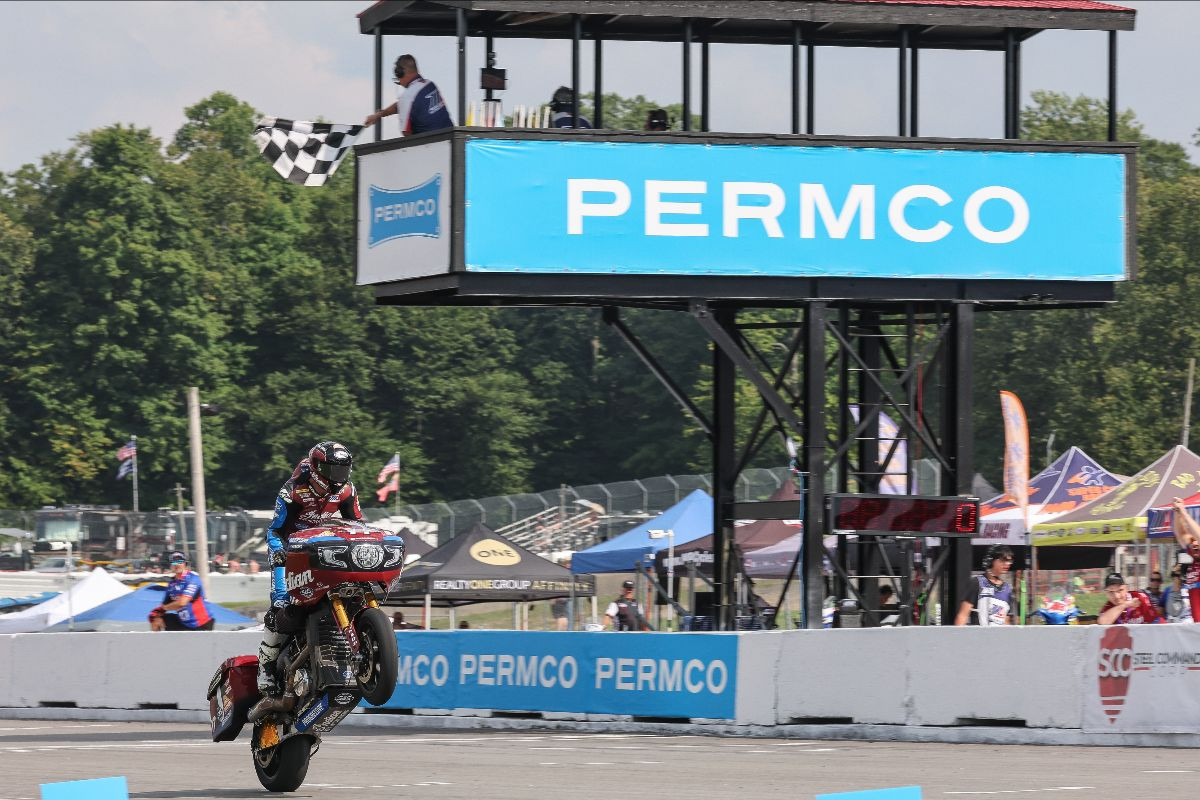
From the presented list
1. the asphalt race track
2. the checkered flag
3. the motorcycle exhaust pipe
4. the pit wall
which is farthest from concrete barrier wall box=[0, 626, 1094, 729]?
the motorcycle exhaust pipe

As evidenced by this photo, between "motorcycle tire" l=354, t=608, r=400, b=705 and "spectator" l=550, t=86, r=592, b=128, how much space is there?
1196 centimetres

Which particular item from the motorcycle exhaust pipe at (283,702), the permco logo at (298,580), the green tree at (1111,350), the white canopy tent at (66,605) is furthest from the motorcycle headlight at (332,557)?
the green tree at (1111,350)

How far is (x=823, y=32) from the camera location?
26.2 m

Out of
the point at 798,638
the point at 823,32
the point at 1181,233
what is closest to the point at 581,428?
the point at 1181,233

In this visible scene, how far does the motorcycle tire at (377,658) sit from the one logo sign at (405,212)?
10137 millimetres

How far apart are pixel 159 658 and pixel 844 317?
896 centimetres

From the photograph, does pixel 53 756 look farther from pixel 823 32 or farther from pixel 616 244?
pixel 823 32

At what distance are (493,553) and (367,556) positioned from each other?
75.1 ft

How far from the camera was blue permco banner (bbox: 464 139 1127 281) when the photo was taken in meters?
22.6

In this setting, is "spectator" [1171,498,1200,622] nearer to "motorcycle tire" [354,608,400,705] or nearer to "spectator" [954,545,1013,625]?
"spectator" [954,545,1013,625]

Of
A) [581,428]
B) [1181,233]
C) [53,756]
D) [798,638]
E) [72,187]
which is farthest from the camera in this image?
[581,428]

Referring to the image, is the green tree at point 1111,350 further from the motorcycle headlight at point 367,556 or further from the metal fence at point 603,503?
the motorcycle headlight at point 367,556

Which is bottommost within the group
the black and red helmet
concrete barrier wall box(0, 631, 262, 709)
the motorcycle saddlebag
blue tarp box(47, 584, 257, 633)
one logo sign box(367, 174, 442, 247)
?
blue tarp box(47, 584, 257, 633)

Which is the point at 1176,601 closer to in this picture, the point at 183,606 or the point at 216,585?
the point at 183,606
